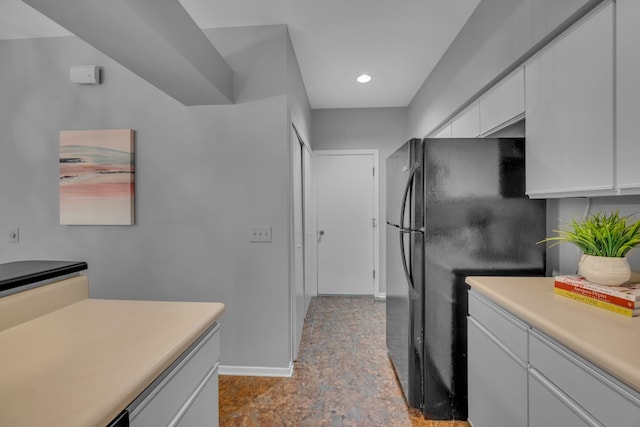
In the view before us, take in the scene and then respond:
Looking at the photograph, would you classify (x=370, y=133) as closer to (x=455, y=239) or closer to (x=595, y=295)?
(x=455, y=239)

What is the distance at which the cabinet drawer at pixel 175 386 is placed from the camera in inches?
29.9

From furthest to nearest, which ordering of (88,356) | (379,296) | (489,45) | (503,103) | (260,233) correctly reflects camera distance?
(379,296) < (260,233) < (489,45) < (503,103) < (88,356)

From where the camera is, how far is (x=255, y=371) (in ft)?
7.48

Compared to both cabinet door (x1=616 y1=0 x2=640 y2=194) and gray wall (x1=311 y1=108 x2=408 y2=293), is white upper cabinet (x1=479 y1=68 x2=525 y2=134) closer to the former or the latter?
cabinet door (x1=616 y1=0 x2=640 y2=194)

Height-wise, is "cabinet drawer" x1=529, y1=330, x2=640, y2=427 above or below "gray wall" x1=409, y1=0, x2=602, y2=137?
below

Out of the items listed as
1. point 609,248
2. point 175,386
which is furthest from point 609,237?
point 175,386

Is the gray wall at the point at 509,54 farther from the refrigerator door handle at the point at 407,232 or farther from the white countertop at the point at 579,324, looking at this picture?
the refrigerator door handle at the point at 407,232

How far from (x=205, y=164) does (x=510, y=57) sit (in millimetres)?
2144

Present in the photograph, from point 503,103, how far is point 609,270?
3.65ft

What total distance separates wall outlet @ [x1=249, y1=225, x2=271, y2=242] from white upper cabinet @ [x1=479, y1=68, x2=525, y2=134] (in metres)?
1.70

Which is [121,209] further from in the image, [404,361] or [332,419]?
[404,361]

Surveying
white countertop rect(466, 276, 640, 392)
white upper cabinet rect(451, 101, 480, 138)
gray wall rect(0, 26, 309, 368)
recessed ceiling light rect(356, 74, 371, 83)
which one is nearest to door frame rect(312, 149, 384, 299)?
recessed ceiling light rect(356, 74, 371, 83)

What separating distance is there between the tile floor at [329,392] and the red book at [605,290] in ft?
3.49

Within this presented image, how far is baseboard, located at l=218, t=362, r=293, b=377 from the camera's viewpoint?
7.41 ft
